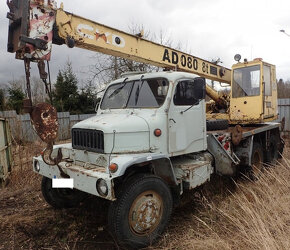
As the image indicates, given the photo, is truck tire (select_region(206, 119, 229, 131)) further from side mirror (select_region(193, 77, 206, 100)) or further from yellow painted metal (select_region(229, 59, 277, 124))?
side mirror (select_region(193, 77, 206, 100))

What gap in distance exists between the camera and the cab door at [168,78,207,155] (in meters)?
3.94

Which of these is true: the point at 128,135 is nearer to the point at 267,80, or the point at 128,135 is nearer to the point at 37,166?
the point at 37,166

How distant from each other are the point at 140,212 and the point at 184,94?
200cm

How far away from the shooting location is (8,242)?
3.48 meters

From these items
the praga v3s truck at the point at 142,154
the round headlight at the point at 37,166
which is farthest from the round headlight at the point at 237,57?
the round headlight at the point at 37,166

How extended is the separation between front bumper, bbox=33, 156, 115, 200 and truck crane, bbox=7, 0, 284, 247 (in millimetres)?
12

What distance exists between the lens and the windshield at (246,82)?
657 cm

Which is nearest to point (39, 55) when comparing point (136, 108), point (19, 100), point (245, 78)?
point (136, 108)

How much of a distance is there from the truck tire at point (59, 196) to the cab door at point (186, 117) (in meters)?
1.99

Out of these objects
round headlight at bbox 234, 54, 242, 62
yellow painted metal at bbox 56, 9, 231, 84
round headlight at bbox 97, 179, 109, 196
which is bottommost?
round headlight at bbox 97, 179, 109, 196

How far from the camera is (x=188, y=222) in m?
3.99

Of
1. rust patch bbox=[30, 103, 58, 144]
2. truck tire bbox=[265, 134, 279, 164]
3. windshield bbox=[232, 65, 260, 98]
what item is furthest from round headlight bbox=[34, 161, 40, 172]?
truck tire bbox=[265, 134, 279, 164]

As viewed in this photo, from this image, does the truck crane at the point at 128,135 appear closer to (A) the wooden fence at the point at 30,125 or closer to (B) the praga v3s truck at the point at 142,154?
(B) the praga v3s truck at the point at 142,154

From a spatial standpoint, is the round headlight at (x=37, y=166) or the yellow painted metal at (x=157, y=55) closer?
the yellow painted metal at (x=157, y=55)
